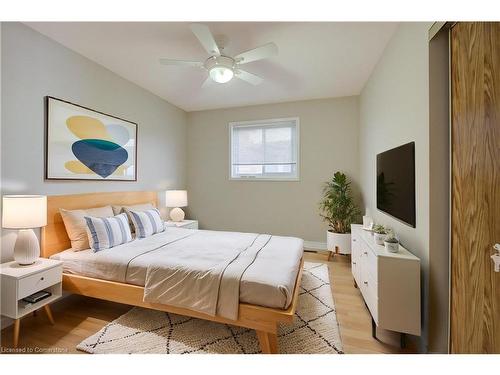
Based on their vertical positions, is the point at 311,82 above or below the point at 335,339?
above

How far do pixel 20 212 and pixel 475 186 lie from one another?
9.97 feet

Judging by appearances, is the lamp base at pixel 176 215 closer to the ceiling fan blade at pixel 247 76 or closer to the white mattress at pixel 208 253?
the white mattress at pixel 208 253

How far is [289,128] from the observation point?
411cm

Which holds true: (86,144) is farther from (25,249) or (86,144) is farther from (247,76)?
(247,76)

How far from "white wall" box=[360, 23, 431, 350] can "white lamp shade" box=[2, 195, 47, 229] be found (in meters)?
2.91

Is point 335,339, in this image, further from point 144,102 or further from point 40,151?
point 144,102

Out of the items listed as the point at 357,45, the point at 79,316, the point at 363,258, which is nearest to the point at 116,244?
the point at 79,316

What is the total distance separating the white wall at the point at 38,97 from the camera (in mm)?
1846

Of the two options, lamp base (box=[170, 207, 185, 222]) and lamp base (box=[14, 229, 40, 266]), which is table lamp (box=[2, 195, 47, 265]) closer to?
lamp base (box=[14, 229, 40, 266])

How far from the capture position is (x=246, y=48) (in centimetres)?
233

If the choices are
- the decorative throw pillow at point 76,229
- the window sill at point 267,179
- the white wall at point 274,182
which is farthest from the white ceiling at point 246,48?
the decorative throw pillow at point 76,229

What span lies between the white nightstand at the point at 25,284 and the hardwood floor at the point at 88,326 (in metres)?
0.11

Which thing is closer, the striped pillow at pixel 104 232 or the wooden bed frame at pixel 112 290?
the wooden bed frame at pixel 112 290

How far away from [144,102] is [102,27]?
1.43 meters
